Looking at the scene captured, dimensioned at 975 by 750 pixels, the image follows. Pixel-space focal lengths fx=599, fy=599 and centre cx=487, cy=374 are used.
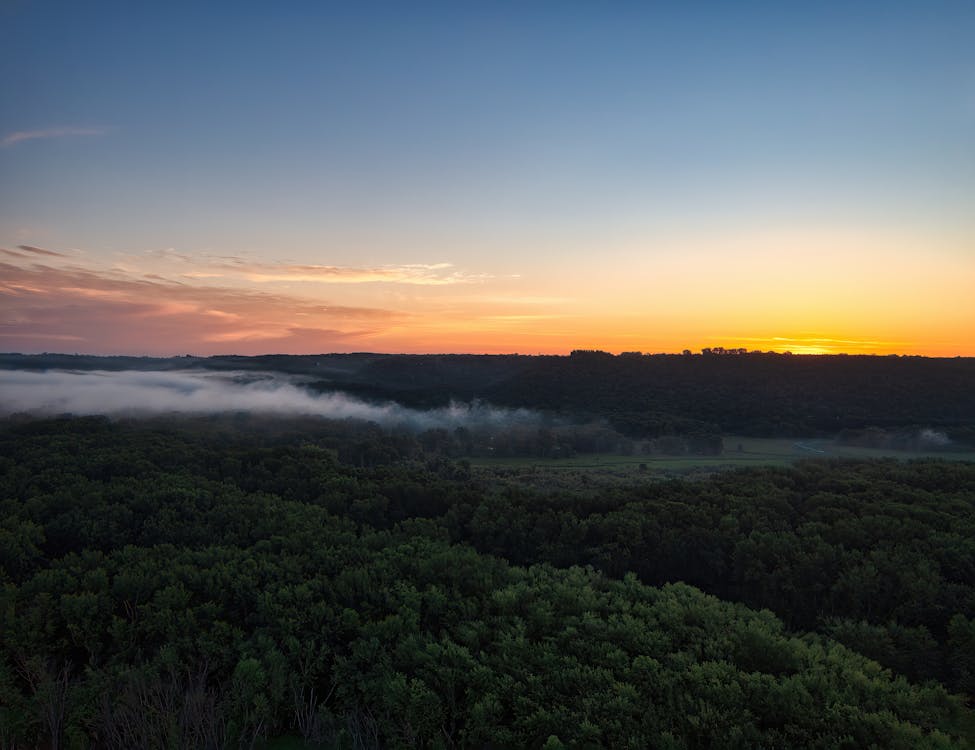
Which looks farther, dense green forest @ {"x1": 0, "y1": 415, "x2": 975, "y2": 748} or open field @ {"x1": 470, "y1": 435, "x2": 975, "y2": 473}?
open field @ {"x1": 470, "y1": 435, "x2": 975, "y2": 473}

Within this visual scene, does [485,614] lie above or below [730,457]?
above

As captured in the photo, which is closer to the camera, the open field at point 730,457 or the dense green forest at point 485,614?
the dense green forest at point 485,614

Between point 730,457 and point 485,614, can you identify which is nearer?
point 485,614

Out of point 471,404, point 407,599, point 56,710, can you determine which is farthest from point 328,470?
point 471,404

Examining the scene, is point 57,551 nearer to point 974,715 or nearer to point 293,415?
point 974,715

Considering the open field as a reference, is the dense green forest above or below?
above

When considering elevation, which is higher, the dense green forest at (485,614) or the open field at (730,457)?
the dense green forest at (485,614)
